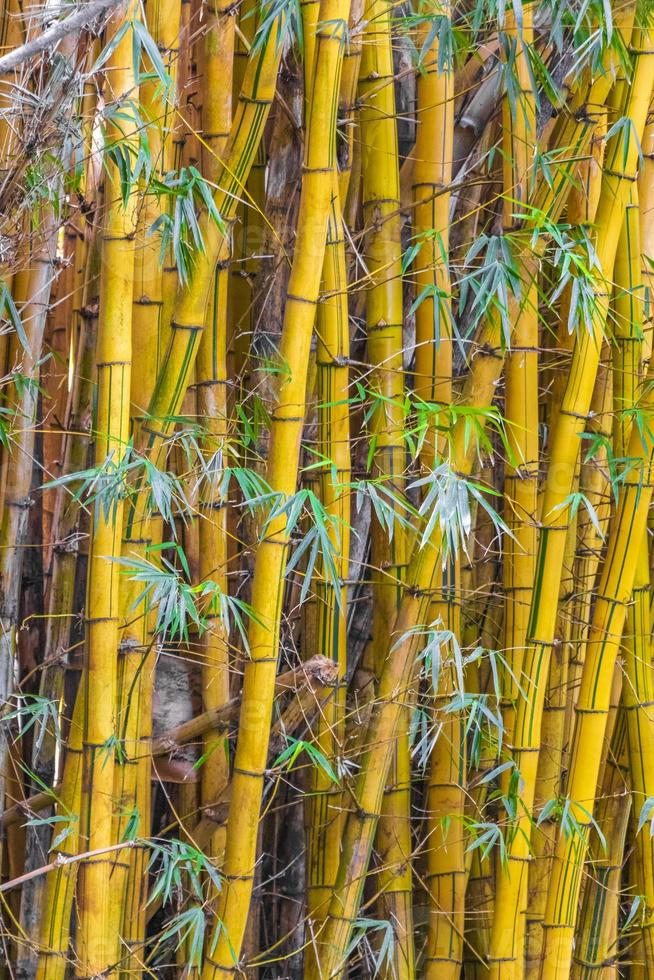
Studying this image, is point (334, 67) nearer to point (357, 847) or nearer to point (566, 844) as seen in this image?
point (357, 847)

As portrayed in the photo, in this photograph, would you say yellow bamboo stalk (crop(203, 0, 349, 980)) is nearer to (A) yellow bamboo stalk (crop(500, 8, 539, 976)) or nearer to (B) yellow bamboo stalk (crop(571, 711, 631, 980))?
(A) yellow bamboo stalk (crop(500, 8, 539, 976))

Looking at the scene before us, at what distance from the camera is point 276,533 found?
158 cm

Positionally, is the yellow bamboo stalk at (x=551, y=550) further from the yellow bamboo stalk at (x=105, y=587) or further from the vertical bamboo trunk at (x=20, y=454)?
the vertical bamboo trunk at (x=20, y=454)

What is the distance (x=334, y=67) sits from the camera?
1571 millimetres

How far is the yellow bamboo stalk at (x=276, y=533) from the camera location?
62.1 inches

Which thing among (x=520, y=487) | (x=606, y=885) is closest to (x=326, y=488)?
(x=520, y=487)

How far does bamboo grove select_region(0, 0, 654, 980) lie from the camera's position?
5.23ft

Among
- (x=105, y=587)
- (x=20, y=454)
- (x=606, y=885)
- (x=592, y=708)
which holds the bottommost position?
(x=606, y=885)

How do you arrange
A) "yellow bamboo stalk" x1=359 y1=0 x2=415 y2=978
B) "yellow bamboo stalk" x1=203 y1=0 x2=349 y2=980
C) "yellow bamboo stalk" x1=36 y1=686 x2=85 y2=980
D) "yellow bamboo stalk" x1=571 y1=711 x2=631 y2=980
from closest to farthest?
1. "yellow bamboo stalk" x1=203 y1=0 x2=349 y2=980
2. "yellow bamboo stalk" x1=36 y1=686 x2=85 y2=980
3. "yellow bamboo stalk" x1=359 y1=0 x2=415 y2=978
4. "yellow bamboo stalk" x1=571 y1=711 x2=631 y2=980

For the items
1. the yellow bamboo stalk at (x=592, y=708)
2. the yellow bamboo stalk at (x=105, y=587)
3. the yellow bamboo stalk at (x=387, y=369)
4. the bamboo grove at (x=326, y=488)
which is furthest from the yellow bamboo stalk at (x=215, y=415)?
the yellow bamboo stalk at (x=592, y=708)

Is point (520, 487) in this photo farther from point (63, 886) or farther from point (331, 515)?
point (63, 886)

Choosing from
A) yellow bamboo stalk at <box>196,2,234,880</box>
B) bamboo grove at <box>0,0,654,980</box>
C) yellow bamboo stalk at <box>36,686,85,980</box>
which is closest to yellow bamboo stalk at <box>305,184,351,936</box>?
bamboo grove at <box>0,0,654,980</box>

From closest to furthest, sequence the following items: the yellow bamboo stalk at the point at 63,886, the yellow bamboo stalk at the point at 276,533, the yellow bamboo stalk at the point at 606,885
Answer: the yellow bamboo stalk at the point at 276,533 < the yellow bamboo stalk at the point at 63,886 < the yellow bamboo stalk at the point at 606,885

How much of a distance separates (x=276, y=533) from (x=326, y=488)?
206mm
